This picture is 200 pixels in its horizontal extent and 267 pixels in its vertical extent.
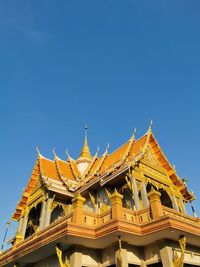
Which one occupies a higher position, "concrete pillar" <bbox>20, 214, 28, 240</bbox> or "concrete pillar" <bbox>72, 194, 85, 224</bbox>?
"concrete pillar" <bbox>20, 214, 28, 240</bbox>

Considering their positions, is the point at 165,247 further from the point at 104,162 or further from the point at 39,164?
the point at 39,164

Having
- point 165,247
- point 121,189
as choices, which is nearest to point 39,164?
point 121,189

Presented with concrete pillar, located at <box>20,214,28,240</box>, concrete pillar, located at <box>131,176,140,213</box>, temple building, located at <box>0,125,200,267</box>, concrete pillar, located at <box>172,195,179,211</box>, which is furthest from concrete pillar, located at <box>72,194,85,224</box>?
concrete pillar, located at <box>20,214,28,240</box>

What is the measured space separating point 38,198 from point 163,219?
10.5 metres

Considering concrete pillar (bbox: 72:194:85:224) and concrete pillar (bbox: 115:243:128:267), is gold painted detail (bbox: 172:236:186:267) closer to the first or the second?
concrete pillar (bbox: 115:243:128:267)

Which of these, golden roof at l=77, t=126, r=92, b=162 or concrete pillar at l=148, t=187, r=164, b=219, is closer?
concrete pillar at l=148, t=187, r=164, b=219

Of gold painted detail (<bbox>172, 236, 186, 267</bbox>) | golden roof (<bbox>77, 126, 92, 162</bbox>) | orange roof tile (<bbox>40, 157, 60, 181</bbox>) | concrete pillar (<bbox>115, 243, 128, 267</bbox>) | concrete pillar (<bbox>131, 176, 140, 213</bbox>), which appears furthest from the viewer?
golden roof (<bbox>77, 126, 92, 162</bbox>)

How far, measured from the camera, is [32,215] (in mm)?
18766

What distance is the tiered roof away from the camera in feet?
46.6

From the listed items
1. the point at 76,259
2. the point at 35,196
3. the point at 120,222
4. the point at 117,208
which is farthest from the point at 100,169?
the point at 120,222

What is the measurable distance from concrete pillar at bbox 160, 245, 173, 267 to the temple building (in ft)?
0.10

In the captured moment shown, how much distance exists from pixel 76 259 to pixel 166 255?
124 inches

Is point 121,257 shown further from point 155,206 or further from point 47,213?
point 47,213

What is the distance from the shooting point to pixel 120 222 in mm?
8258
